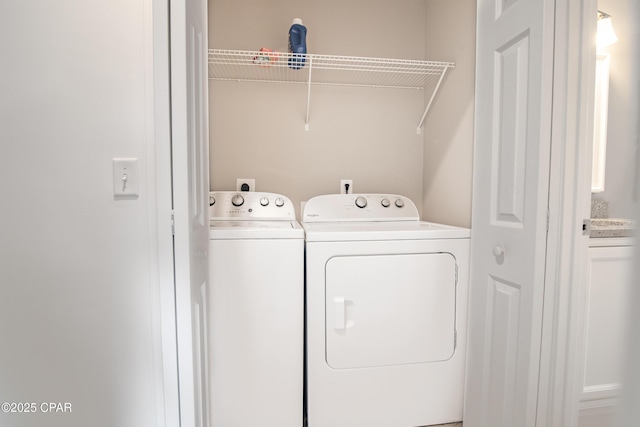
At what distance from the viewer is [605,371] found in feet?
3.82

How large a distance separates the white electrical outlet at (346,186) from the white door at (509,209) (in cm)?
A: 88

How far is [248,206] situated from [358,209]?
0.67 metres

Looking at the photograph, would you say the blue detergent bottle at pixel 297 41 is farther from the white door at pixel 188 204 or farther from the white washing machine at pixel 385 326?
the white washing machine at pixel 385 326

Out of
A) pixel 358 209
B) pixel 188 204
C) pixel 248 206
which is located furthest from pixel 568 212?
pixel 248 206

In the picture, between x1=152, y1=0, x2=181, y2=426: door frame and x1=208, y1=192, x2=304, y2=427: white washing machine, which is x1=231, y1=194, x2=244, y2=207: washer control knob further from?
x1=152, y1=0, x2=181, y2=426: door frame

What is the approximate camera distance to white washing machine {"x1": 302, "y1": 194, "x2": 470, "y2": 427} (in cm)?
129

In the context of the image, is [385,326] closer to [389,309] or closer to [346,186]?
[389,309]

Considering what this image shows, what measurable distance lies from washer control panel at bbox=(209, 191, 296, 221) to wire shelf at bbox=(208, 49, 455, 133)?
2.32 ft

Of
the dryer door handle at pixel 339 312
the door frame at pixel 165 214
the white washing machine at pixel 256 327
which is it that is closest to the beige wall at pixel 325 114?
the white washing machine at pixel 256 327

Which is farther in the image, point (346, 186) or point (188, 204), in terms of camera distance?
point (346, 186)

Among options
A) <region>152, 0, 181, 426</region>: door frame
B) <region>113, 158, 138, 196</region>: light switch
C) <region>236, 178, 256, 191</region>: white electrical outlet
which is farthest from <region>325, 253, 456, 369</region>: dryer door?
<region>236, 178, 256, 191</region>: white electrical outlet

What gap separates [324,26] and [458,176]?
1351 millimetres

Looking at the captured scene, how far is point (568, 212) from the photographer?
38.2 inches

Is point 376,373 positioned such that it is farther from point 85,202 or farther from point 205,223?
point 85,202
